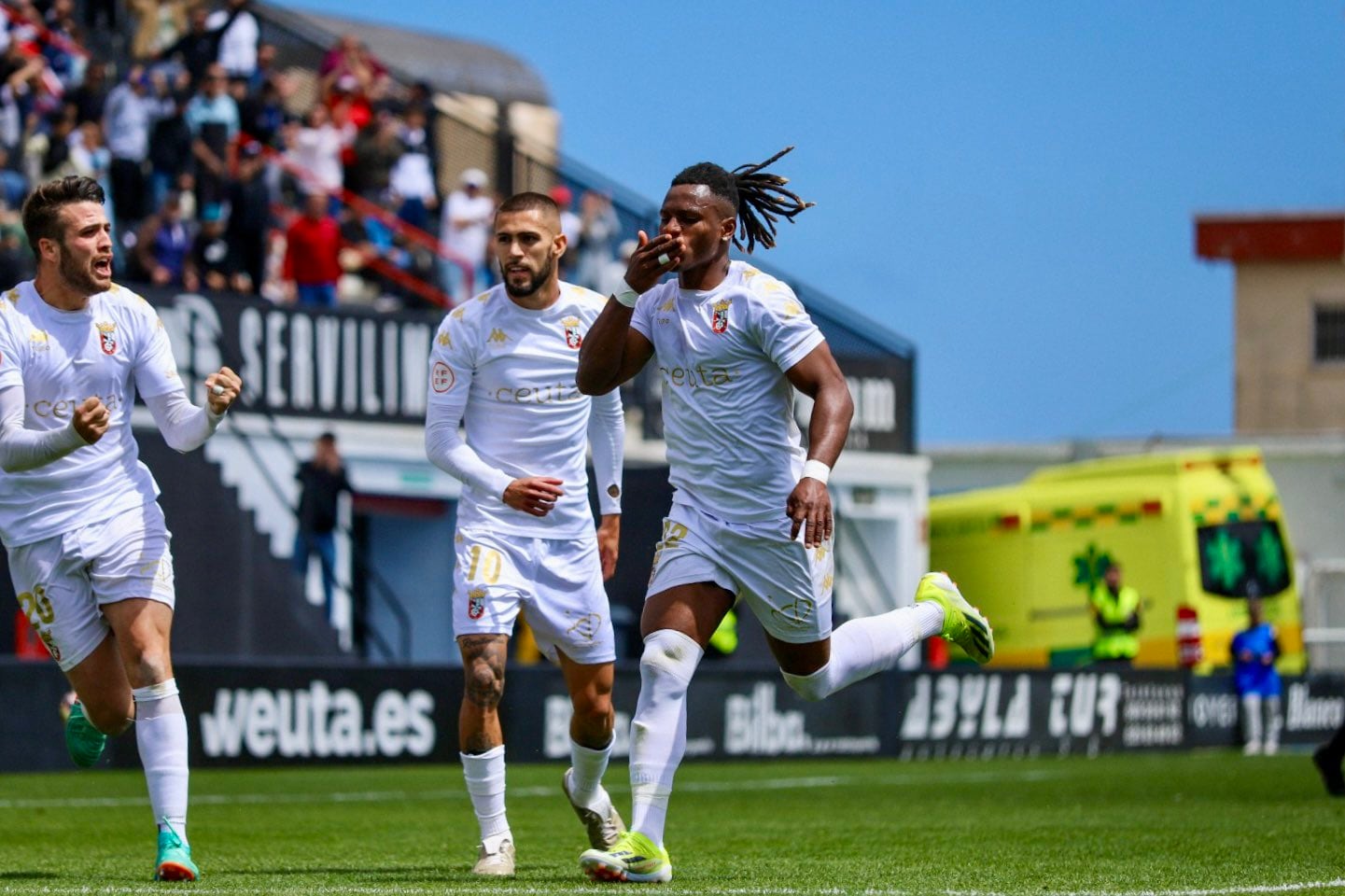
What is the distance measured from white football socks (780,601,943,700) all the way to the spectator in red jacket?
13.8 metres

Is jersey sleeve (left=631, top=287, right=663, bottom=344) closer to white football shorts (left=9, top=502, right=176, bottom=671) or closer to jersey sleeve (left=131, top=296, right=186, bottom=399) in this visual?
jersey sleeve (left=131, top=296, right=186, bottom=399)

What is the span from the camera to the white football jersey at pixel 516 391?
907 centimetres

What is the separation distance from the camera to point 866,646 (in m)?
8.59

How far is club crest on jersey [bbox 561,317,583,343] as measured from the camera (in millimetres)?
9188

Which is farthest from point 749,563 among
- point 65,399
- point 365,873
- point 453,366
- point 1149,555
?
point 1149,555

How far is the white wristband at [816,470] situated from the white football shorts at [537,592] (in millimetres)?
1653

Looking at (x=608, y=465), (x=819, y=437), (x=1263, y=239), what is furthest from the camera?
(x=1263, y=239)

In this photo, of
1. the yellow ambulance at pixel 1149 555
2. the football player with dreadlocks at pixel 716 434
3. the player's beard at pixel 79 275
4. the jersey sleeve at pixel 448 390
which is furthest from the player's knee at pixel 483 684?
the yellow ambulance at pixel 1149 555

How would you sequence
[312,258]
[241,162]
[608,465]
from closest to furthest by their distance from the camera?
[608,465]
[312,258]
[241,162]

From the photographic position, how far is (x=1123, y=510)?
86.5 ft

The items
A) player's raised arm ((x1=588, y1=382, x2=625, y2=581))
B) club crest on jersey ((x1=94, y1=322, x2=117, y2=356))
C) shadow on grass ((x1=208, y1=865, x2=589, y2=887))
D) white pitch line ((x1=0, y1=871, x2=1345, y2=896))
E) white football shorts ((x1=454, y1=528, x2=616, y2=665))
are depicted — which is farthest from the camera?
player's raised arm ((x1=588, y1=382, x2=625, y2=581))

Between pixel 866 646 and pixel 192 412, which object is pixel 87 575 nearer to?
pixel 192 412

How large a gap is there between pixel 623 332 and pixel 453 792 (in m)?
7.94

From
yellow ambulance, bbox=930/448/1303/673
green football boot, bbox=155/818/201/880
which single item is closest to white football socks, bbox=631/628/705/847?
green football boot, bbox=155/818/201/880
